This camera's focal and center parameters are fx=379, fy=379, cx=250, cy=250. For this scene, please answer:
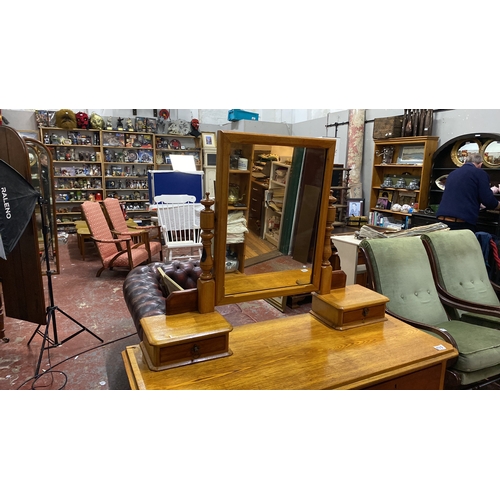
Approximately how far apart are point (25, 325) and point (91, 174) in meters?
6.05

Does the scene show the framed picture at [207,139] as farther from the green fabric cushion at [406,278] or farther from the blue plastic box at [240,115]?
the green fabric cushion at [406,278]

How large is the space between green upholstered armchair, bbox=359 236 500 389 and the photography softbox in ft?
7.85

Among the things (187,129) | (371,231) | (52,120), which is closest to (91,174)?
(52,120)

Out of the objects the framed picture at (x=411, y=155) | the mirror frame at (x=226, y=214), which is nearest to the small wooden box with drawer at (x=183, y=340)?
the mirror frame at (x=226, y=214)

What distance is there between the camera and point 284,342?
1840mm

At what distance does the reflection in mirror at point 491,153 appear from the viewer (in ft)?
17.6

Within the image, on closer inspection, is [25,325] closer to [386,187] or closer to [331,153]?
[331,153]

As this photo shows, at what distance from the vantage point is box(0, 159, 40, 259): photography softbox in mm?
2506

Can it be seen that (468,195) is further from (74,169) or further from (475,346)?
(74,169)

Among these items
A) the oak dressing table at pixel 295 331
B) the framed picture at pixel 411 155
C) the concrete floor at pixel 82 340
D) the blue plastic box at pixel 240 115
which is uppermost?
the blue plastic box at pixel 240 115

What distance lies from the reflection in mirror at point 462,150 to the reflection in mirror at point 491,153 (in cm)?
13

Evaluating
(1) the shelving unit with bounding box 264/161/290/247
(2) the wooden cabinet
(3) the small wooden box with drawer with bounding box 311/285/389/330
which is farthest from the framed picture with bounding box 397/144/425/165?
(1) the shelving unit with bounding box 264/161/290/247

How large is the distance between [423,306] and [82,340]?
2930 mm

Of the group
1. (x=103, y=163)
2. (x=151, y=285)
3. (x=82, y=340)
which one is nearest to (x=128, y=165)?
(x=103, y=163)
